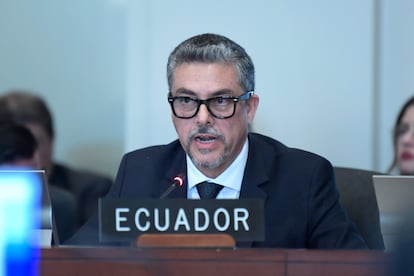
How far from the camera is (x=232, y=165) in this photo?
9.14 feet

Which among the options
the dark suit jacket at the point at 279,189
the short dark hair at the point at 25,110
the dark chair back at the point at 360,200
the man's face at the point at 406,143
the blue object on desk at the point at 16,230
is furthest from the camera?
the short dark hair at the point at 25,110

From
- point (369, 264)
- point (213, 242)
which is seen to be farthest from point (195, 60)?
point (369, 264)

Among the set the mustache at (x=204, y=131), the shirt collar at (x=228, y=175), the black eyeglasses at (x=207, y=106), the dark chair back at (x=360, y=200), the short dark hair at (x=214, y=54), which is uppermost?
the short dark hair at (x=214, y=54)

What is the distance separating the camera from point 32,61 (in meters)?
5.06

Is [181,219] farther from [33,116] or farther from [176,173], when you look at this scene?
[33,116]

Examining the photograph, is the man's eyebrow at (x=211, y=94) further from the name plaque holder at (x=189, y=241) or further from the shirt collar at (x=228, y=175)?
the name plaque holder at (x=189, y=241)

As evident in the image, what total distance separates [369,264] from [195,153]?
2.95 feet

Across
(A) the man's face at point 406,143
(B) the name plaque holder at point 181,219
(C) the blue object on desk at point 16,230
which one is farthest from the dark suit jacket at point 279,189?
(A) the man's face at point 406,143

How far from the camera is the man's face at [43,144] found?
4.42 meters

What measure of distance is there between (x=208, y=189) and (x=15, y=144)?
4.39 ft

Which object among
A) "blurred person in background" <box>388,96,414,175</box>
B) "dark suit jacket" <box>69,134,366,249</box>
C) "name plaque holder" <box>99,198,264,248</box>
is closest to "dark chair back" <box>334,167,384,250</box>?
"dark suit jacket" <box>69,134,366,249</box>

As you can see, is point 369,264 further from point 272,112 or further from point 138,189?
point 272,112

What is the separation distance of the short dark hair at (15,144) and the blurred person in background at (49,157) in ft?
1.30

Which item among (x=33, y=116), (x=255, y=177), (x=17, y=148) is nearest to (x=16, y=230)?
(x=255, y=177)
